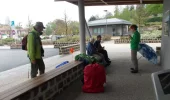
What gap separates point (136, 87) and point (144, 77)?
1114 mm

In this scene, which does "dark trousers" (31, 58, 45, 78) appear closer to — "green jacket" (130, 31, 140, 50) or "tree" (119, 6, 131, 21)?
"green jacket" (130, 31, 140, 50)

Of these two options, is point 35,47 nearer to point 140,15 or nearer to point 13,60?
point 13,60

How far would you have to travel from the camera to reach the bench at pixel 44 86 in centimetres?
311

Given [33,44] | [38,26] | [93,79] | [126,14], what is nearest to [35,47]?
[33,44]

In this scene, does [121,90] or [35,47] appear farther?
[121,90]

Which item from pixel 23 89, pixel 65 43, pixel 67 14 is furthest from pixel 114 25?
pixel 23 89

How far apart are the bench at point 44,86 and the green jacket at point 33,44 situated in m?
0.48

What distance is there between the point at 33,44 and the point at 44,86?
0.98 metres

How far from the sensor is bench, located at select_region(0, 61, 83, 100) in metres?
3.11

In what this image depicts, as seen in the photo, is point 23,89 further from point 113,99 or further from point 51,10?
point 51,10

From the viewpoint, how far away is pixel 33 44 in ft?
13.9

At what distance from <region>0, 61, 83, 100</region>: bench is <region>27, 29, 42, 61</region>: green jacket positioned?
477 millimetres

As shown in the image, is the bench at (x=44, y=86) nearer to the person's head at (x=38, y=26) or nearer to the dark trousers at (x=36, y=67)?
the dark trousers at (x=36, y=67)

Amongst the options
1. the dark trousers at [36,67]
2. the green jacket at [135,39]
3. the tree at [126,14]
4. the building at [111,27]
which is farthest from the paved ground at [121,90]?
the tree at [126,14]
